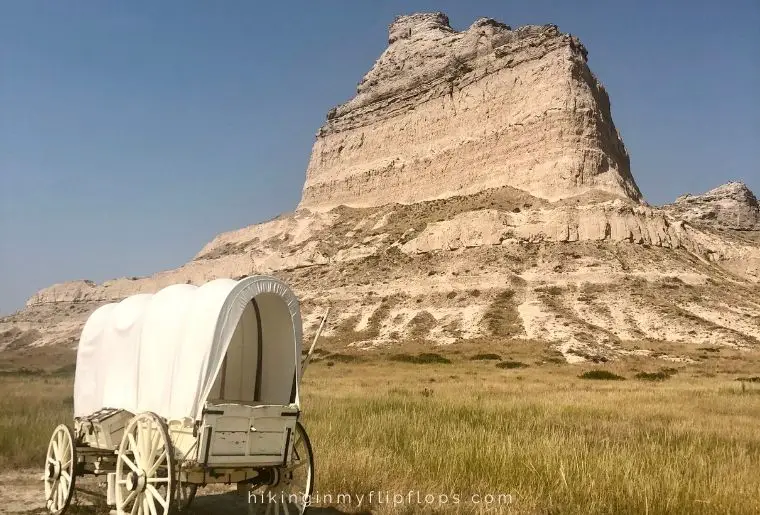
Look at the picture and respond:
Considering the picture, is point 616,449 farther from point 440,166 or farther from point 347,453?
point 440,166

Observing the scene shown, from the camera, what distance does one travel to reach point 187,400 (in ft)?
19.9

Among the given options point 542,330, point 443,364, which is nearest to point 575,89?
point 542,330

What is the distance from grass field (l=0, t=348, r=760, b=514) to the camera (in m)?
6.99

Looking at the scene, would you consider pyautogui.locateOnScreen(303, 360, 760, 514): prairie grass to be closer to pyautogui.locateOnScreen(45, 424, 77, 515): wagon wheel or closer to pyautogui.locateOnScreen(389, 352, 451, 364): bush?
pyautogui.locateOnScreen(45, 424, 77, 515): wagon wheel

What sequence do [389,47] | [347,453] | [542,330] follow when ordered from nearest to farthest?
[347,453]
[542,330]
[389,47]

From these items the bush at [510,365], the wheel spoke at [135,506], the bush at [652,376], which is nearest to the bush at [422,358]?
the bush at [510,365]

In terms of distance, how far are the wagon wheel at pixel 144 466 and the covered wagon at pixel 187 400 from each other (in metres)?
0.01

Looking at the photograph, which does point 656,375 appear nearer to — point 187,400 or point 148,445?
point 187,400

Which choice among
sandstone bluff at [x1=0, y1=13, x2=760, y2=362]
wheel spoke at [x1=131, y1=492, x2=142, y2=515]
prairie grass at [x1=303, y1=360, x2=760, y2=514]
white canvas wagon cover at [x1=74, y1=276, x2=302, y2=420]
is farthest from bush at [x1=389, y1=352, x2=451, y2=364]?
wheel spoke at [x1=131, y1=492, x2=142, y2=515]

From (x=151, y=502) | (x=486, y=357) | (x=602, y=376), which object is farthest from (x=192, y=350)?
(x=486, y=357)

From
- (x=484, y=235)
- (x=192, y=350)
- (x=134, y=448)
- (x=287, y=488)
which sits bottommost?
(x=287, y=488)

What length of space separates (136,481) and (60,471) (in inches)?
73.9

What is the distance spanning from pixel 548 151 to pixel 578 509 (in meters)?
70.8

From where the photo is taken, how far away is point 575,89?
76.2m
